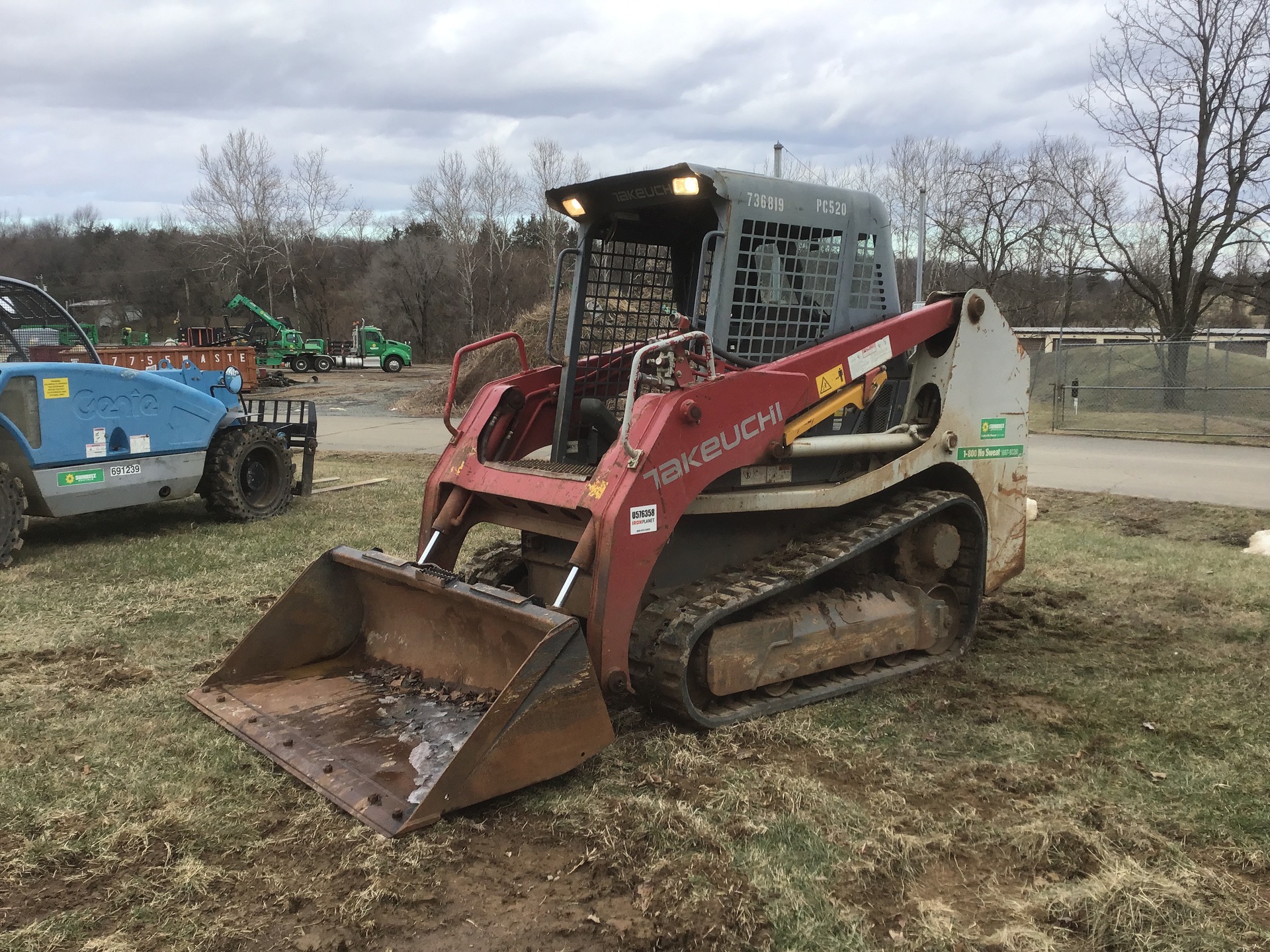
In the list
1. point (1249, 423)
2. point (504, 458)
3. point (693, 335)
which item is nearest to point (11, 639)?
point (504, 458)

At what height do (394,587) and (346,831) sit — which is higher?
(394,587)

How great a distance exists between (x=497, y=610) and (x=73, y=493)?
17.8 feet

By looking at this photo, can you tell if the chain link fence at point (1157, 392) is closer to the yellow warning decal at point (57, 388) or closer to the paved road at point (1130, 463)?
the paved road at point (1130, 463)

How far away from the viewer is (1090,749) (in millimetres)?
4102

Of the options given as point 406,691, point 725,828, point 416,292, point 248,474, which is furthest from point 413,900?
point 416,292

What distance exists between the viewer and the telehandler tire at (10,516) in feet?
23.9

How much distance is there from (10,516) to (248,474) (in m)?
2.36

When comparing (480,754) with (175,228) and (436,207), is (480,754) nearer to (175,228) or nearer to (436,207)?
(436,207)

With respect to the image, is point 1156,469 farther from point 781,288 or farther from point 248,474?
point 248,474

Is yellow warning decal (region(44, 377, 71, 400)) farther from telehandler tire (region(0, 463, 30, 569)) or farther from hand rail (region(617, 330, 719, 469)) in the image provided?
hand rail (region(617, 330, 719, 469))

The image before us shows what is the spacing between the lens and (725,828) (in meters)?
3.37

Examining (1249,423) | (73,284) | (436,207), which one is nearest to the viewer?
(1249,423)

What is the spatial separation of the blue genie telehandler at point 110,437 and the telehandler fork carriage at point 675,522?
4080 mm

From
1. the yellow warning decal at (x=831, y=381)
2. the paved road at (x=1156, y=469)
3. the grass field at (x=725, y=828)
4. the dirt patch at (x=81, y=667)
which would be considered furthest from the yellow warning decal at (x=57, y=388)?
the paved road at (x=1156, y=469)
